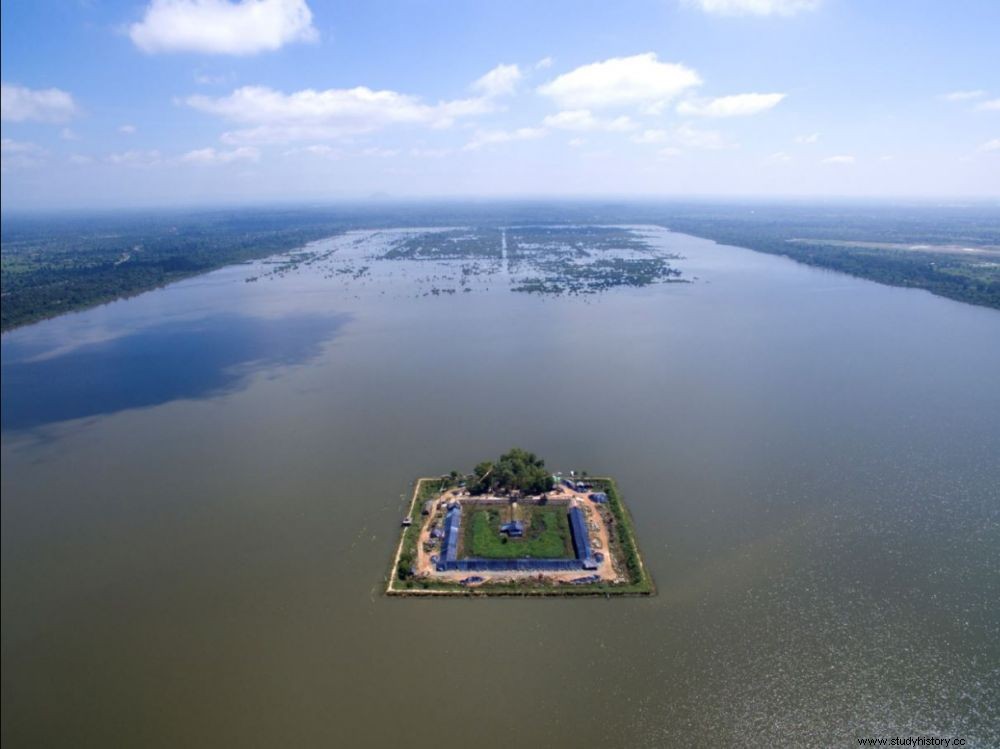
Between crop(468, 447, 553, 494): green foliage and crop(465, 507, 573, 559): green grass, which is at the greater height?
crop(468, 447, 553, 494): green foliage

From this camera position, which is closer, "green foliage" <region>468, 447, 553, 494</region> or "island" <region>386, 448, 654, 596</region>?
"island" <region>386, 448, 654, 596</region>

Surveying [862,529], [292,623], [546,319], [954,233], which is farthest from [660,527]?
[954,233]

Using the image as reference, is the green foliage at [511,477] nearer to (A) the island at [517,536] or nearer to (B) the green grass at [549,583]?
(A) the island at [517,536]

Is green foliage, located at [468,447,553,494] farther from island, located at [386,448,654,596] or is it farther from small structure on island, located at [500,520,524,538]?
small structure on island, located at [500,520,524,538]

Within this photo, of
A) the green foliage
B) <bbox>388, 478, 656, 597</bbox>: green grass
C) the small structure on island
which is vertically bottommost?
<bbox>388, 478, 656, 597</bbox>: green grass

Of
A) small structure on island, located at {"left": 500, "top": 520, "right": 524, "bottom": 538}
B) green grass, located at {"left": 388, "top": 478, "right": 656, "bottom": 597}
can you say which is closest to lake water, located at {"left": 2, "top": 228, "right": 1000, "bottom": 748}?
green grass, located at {"left": 388, "top": 478, "right": 656, "bottom": 597}

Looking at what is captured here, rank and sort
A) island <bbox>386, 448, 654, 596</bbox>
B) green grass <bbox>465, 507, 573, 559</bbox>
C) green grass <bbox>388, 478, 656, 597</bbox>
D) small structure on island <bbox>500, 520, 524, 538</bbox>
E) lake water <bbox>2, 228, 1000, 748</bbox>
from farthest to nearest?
small structure on island <bbox>500, 520, 524, 538</bbox> → green grass <bbox>465, 507, 573, 559</bbox> → island <bbox>386, 448, 654, 596</bbox> → green grass <bbox>388, 478, 656, 597</bbox> → lake water <bbox>2, 228, 1000, 748</bbox>
